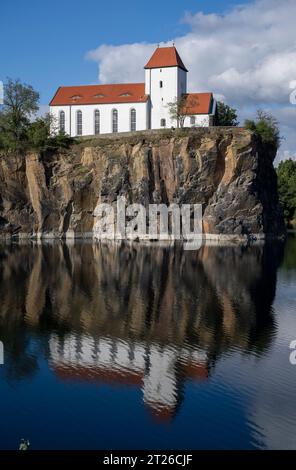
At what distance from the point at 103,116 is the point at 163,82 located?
29.3 feet

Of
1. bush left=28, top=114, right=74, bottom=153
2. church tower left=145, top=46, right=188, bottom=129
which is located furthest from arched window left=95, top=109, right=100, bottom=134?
church tower left=145, top=46, right=188, bottom=129

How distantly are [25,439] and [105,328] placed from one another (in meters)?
10.1

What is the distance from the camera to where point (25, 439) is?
1201 centimetres

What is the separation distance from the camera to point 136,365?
17.2 m

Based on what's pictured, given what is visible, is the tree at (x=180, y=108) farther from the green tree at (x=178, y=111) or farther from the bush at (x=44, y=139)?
the bush at (x=44, y=139)

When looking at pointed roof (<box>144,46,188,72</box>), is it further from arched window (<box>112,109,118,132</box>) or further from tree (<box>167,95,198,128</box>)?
arched window (<box>112,109,118,132</box>)

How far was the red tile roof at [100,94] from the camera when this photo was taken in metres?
71.1

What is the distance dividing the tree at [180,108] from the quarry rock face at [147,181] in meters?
3.05

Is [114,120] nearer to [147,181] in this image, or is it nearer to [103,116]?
[103,116]

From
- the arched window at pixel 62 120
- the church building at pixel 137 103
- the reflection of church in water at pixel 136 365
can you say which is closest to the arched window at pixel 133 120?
the church building at pixel 137 103

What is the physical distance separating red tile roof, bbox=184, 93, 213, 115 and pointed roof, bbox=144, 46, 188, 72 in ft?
13.7

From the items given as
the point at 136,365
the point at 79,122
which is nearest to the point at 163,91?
the point at 79,122
